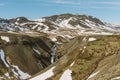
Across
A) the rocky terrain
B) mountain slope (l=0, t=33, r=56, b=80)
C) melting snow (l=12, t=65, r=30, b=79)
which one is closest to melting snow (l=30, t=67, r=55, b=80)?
the rocky terrain

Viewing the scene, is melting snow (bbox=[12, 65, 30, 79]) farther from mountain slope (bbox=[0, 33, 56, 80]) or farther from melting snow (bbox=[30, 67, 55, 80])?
melting snow (bbox=[30, 67, 55, 80])

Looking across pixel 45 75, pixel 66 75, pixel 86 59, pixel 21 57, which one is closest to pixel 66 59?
pixel 86 59

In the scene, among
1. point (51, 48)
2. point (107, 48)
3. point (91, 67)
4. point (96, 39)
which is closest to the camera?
point (91, 67)

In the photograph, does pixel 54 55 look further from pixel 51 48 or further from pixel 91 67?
pixel 91 67

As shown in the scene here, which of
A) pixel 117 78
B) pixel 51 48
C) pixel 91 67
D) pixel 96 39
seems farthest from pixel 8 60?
pixel 117 78

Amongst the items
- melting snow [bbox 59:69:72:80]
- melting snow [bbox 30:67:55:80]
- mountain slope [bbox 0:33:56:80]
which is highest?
melting snow [bbox 59:69:72:80]

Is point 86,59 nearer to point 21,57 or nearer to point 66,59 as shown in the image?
point 66,59

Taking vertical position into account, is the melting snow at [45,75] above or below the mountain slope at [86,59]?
below

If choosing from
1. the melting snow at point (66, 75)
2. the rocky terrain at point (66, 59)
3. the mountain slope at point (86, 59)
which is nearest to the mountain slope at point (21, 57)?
the rocky terrain at point (66, 59)

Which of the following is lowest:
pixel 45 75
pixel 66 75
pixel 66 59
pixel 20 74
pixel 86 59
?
pixel 20 74

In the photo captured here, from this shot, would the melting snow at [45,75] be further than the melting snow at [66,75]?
Yes

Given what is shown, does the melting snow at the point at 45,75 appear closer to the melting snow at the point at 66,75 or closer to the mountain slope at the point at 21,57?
the melting snow at the point at 66,75
